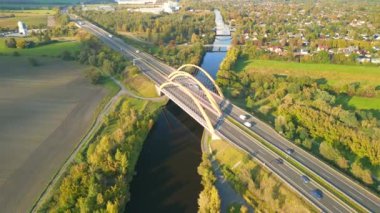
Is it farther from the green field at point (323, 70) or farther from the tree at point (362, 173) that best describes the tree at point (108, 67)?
the tree at point (362, 173)

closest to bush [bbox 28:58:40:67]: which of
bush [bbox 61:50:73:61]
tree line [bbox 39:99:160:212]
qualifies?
bush [bbox 61:50:73:61]

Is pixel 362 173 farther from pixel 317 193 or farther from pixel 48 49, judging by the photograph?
pixel 48 49

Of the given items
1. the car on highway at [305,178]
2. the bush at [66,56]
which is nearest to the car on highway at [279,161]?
the car on highway at [305,178]

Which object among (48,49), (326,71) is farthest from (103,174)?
(48,49)

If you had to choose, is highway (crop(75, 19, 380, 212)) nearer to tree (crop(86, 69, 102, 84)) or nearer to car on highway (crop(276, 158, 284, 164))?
car on highway (crop(276, 158, 284, 164))

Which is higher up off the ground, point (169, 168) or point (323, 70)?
point (323, 70)

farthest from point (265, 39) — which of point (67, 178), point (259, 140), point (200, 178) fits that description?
point (67, 178)
